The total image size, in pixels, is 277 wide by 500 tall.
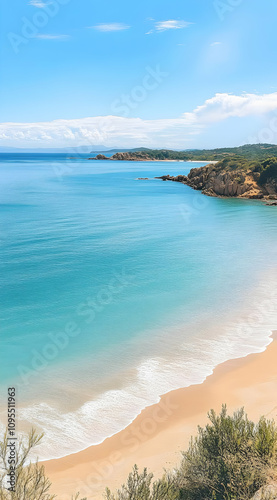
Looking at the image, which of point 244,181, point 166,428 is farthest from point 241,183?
point 166,428

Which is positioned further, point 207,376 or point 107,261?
point 107,261

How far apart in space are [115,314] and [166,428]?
8.46 metres

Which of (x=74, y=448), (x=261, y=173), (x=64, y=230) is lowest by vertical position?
(x=74, y=448)

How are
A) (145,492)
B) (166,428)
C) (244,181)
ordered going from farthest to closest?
(244,181), (166,428), (145,492)

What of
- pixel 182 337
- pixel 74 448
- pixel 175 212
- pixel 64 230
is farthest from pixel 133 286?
pixel 175 212

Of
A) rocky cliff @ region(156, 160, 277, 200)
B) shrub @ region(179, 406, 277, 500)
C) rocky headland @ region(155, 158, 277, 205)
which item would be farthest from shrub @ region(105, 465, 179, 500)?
rocky cliff @ region(156, 160, 277, 200)

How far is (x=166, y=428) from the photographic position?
11008 millimetres

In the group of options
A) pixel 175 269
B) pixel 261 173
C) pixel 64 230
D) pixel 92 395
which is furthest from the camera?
pixel 261 173

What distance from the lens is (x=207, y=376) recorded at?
535 inches

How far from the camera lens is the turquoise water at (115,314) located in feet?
40.5

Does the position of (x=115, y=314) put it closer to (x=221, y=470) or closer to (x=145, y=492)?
(x=221, y=470)

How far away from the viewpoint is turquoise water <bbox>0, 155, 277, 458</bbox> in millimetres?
12352

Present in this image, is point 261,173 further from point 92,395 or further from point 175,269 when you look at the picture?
point 92,395

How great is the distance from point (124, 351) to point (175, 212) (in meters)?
38.3
